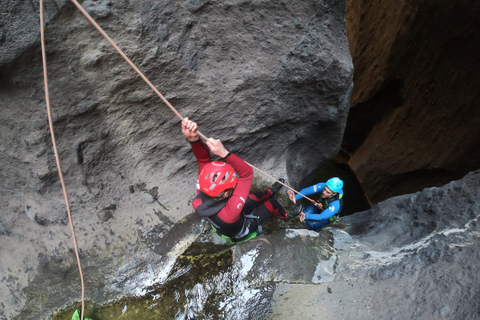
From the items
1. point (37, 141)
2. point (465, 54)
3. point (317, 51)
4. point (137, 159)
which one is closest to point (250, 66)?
point (317, 51)

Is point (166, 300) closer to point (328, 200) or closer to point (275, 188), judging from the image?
point (275, 188)

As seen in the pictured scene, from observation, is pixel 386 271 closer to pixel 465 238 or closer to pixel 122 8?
pixel 465 238

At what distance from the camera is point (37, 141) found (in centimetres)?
162


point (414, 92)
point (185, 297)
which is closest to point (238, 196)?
point (185, 297)

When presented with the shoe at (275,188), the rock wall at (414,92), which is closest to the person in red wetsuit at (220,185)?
the shoe at (275,188)

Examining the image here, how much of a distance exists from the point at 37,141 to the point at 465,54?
4.63m

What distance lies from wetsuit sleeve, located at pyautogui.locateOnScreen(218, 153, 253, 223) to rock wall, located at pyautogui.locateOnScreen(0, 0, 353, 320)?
54 centimetres

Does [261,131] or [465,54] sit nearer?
[261,131]

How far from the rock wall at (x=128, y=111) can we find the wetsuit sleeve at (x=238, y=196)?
0.54 m

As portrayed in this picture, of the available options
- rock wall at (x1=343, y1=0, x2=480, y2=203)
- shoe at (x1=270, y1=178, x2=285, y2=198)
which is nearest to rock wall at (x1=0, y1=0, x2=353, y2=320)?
shoe at (x1=270, y1=178, x2=285, y2=198)

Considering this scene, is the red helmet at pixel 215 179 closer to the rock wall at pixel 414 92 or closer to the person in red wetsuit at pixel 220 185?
the person in red wetsuit at pixel 220 185

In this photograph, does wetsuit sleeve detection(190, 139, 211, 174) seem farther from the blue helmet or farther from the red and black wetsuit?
the blue helmet

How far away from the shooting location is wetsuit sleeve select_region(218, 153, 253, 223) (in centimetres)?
172

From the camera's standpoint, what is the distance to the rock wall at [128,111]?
1.51 metres
